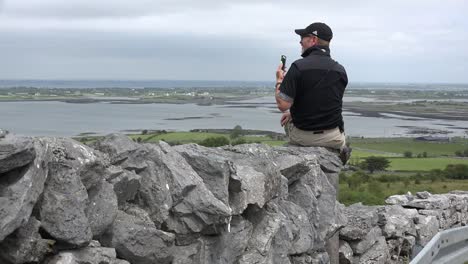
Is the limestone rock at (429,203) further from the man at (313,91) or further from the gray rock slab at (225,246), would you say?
the gray rock slab at (225,246)

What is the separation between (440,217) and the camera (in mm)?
11711

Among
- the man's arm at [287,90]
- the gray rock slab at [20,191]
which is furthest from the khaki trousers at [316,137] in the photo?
the gray rock slab at [20,191]

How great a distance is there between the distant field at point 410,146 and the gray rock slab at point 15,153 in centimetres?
8754

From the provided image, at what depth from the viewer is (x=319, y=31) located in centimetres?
774

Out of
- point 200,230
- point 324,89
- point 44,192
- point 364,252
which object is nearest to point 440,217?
point 364,252

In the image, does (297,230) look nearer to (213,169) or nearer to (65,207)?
(213,169)

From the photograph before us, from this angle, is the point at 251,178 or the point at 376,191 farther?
the point at 376,191

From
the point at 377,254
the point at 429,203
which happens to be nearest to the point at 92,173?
the point at 377,254

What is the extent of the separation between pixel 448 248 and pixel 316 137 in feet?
7.97

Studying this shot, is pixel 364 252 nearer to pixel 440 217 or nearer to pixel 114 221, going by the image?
pixel 440 217

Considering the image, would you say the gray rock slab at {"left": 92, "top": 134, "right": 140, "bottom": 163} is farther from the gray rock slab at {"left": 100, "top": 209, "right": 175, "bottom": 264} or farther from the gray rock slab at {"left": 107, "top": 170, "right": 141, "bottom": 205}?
the gray rock slab at {"left": 100, "top": 209, "right": 175, "bottom": 264}

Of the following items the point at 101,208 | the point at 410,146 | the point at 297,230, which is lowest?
the point at 410,146

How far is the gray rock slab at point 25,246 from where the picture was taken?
4.05 meters

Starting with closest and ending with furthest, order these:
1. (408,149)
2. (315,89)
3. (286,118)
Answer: (315,89) → (286,118) → (408,149)
